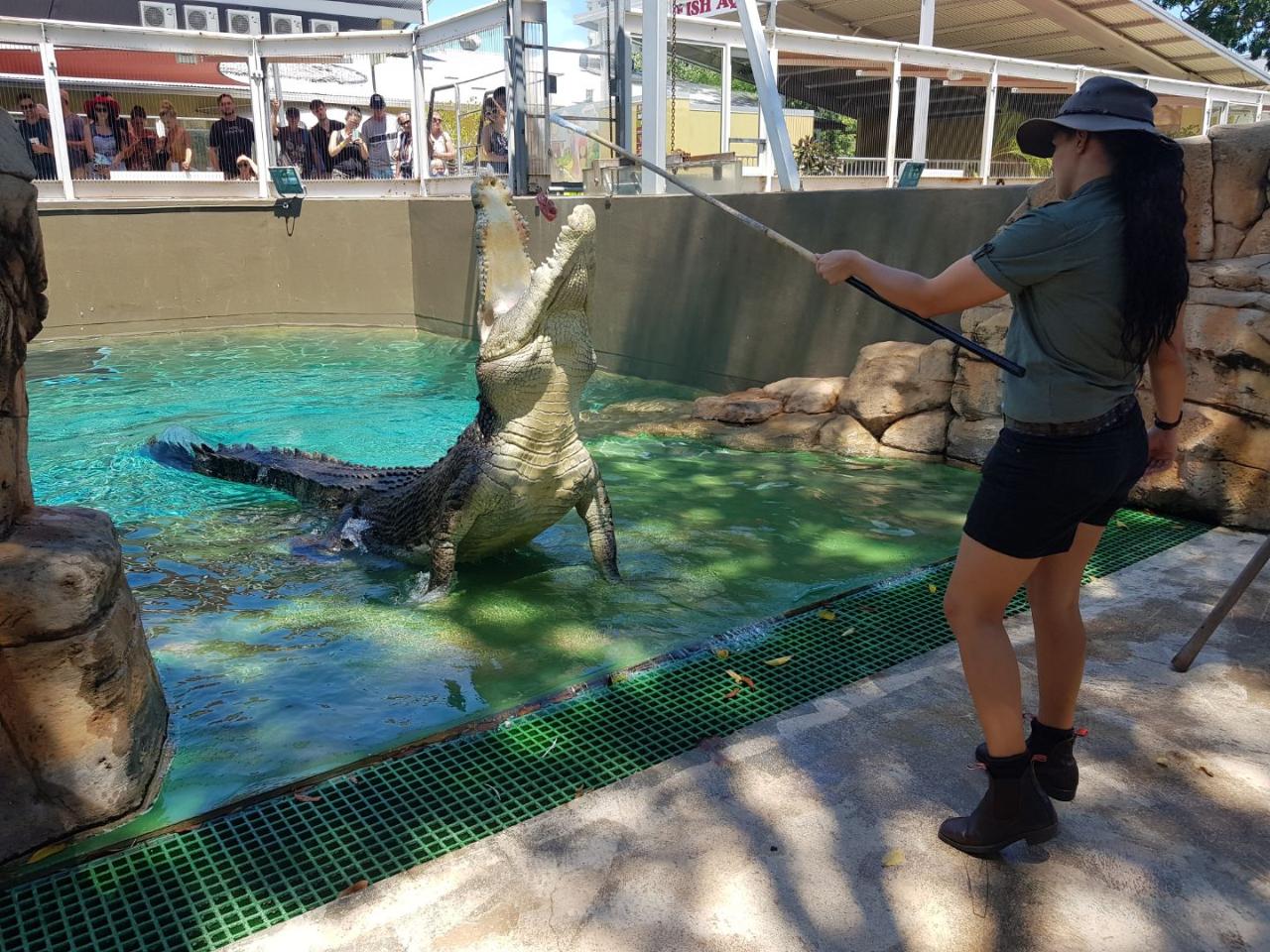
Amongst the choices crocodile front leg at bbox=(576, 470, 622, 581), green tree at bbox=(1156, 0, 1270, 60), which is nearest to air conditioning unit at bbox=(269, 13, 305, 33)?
crocodile front leg at bbox=(576, 470, 622, 581)

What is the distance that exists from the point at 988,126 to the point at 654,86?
6.64m

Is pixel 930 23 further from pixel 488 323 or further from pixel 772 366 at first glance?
pixel 488 323

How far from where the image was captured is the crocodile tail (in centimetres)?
534

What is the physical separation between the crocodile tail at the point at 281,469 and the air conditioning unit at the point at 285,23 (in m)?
13.4

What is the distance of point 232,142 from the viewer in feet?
42.5

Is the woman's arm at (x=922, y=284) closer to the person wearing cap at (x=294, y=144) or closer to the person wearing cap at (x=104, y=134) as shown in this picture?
the person wearing cap at (x=294, y=144)

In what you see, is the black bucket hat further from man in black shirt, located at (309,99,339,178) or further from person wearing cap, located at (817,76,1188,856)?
man in black shirt, located at (309,99,339,178)

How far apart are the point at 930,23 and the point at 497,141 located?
769 cm

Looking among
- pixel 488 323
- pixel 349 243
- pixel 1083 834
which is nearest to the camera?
pixel 1083 834

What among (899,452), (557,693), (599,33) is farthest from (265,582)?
(599,33)

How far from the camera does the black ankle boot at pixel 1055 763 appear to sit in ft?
7.72

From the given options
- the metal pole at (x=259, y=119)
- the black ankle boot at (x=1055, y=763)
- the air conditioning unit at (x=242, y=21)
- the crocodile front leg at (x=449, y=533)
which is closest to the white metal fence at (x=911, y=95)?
the metal pole at (x=259, y=119)

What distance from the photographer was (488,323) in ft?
13.5

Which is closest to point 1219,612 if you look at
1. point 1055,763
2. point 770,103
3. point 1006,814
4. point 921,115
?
point 1055,763
